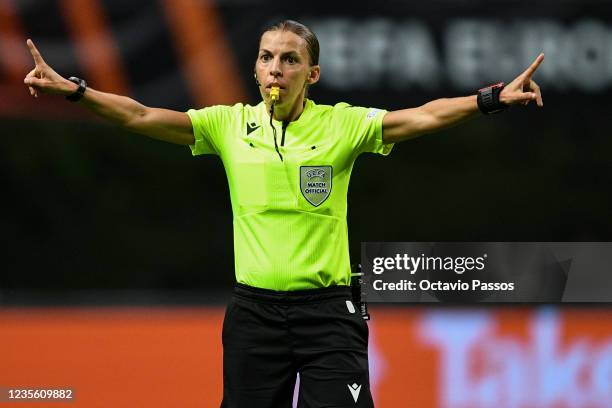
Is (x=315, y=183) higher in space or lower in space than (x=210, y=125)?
lower

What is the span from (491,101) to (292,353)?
1.11 m

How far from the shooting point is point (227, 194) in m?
5.78

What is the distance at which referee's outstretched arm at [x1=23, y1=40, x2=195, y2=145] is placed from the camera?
143 inches

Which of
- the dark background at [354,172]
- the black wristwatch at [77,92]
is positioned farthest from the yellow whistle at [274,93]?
the dark background at [354,172]

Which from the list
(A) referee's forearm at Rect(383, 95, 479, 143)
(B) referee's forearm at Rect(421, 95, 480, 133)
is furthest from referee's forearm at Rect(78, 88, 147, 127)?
(B) referee's forearm at Rect(421, 95, 480, 133)

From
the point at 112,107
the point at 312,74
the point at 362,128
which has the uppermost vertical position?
the point at 312,74

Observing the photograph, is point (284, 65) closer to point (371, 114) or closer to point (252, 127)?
point (252, 127)

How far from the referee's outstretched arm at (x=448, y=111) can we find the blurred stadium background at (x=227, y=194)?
5.93ft

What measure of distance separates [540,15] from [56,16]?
262cm

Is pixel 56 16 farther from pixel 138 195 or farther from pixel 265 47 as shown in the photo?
pixel 265 47

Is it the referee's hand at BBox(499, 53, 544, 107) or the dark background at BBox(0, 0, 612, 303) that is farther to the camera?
the dark background at BBox(0, 0, 612, 303)

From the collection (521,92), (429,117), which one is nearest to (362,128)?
(429,117)

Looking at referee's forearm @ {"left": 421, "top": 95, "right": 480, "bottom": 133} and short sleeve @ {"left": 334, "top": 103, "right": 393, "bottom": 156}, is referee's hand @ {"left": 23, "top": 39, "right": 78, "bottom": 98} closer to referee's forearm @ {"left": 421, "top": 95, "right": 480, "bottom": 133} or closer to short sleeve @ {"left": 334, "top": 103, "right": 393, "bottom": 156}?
short sleeve @ {"left": 334, "top": 103, "right": 393, "bottom": 156}

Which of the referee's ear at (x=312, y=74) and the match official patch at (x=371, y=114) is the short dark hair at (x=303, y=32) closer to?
the referee's ear at (x=312, y=74)
